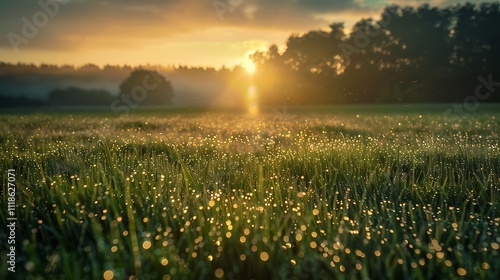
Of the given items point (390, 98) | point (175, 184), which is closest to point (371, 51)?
point (390, 98)

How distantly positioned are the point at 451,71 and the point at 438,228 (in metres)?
54.2

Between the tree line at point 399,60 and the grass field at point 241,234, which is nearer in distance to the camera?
the grass field at point 241,234

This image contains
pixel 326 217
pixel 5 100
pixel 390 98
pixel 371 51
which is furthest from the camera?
pixel 371 51

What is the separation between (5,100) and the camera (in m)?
35.2

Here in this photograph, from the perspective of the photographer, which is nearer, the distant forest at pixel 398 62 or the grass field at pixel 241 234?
the grass field at pixel 241 234

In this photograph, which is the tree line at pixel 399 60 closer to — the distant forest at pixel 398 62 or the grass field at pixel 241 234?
the distant forest at pixel 398 62

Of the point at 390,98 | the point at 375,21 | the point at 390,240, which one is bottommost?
the point at 390,98

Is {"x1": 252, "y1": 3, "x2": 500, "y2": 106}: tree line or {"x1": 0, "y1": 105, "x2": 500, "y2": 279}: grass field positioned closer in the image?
{"x1": 0, "y1": 105, "x2": 500, "y2": 279}: grass field

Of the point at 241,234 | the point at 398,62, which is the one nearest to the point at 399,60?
the point at 398,62

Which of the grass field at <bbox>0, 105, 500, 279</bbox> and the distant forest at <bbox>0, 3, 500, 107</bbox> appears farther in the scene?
the distant forest at <bbox>0, 3, 500, 107</bbox>

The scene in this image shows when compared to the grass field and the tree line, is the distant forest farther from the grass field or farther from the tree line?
the grass field

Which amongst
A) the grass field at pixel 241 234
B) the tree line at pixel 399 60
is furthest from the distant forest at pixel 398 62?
the grass field at pixel 241 234

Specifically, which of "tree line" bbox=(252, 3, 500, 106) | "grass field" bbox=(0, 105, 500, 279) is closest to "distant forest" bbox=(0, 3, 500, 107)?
"tree line" bbox=(252, 3, 500, 106)

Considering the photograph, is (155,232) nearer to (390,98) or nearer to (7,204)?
(7,204)
